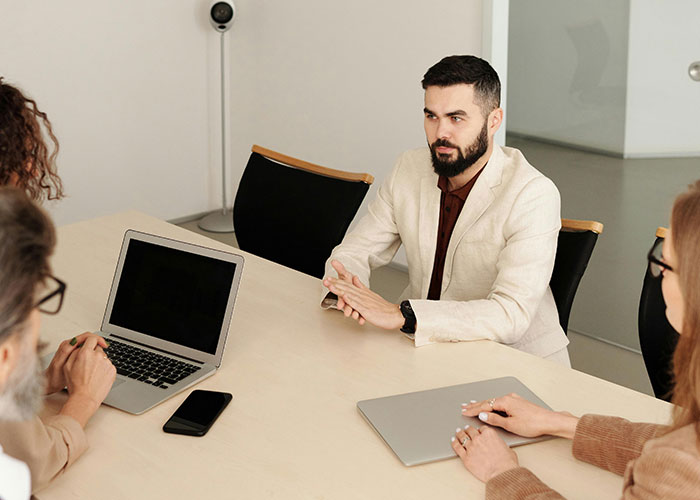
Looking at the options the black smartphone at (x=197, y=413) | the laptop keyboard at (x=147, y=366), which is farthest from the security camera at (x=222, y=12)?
the black smartphone at (x=197, y=413)

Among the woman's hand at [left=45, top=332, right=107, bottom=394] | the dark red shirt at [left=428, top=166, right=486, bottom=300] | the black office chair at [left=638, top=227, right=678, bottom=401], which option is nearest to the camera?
the woman's hand at [left=45, top=332, right=107, bottom=394]

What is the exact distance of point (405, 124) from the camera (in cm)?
421

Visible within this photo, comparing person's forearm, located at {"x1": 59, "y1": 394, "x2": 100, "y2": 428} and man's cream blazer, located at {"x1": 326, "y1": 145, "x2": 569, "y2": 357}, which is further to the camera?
man's cream blazer, located at {"x1": 326, "y1": 145, "x2": 569, "y2": 357}

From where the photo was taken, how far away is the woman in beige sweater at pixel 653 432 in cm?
112

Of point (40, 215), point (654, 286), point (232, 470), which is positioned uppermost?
point (40, 215)

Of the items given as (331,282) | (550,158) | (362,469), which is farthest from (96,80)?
(362,469)

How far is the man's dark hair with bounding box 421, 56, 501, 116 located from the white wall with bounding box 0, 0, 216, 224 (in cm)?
271

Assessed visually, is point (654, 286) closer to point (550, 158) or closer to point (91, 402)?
point (91, 402)

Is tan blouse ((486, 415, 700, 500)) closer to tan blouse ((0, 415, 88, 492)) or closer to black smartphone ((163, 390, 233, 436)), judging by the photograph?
black smartphone ((163, 390, 233, 436))

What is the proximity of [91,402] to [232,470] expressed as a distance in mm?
351

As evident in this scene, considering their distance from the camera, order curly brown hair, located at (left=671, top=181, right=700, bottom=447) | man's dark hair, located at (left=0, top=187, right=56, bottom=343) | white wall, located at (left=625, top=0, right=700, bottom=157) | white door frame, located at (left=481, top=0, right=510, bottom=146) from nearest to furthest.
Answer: man's dark hair, located at (left=0, top=187, right=56, bottom=343) < curly brown hair, located at (left=671, top=181, right=700, bottom=447) < white wall, located at (left=625, top=0, right=700, bottom=157) < white door frame, located at (left=481, top=0, right=510, bottom=146)

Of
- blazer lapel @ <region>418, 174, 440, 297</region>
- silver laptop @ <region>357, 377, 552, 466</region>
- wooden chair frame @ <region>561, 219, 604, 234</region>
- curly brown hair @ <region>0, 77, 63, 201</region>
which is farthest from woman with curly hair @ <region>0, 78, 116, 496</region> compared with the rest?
wooden chair frame @ <region>561, 219, 604, 234</region>

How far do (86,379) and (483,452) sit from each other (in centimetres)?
80

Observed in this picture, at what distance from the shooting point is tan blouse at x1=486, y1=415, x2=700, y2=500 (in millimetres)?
1138
